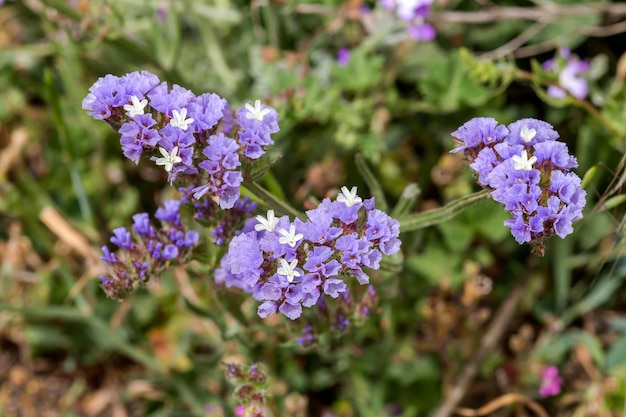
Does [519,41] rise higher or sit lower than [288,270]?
higher

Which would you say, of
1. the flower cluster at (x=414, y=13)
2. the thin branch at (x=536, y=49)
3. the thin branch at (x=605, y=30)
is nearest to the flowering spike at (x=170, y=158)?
the flower cluster at (x=414, y=13)

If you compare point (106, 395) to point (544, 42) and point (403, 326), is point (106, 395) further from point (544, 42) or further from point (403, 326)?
point (544, 42)

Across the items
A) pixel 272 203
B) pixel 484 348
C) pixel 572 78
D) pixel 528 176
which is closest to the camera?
pixel 528 176

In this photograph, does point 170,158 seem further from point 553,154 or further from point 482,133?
point 553,154

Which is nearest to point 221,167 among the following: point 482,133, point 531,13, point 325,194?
point 482,133

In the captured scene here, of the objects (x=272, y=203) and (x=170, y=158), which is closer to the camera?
(x=170, y=158)

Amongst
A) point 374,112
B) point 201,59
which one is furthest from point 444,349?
point 201,59
